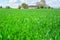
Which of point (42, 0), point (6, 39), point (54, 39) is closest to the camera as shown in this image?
point (6, 39)

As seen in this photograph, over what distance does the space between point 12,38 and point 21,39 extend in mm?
134

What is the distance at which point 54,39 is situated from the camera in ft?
11.4

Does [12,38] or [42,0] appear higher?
[12,38]

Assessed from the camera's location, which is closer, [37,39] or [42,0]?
[37,39]

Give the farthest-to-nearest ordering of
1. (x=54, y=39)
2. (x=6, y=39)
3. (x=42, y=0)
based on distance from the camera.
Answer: (x=42, y=0)
(x=54, y=39)
(x=6, y=39)

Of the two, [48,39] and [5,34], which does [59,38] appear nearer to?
[48,39]

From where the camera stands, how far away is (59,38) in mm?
3539

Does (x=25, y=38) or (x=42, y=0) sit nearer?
(x=25, y=38)

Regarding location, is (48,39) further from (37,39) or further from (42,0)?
(42,0)

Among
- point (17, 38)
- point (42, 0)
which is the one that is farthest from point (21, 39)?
point (42, 0)

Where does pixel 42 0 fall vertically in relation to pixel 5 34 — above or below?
below

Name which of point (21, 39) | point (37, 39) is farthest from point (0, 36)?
point (37, 39)

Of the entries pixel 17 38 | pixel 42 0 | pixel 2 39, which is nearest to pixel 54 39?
pixel 17 38

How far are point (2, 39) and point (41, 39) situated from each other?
0.58 m
